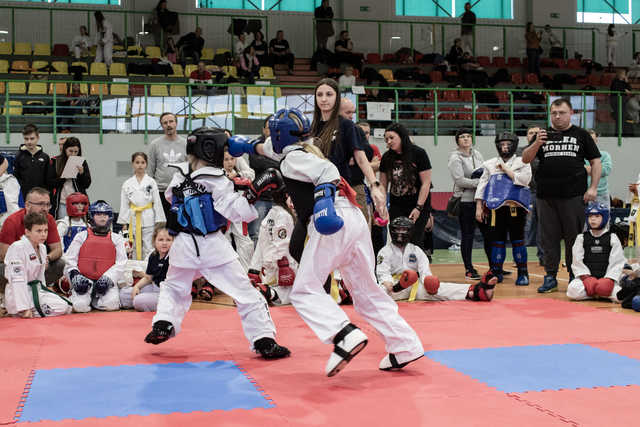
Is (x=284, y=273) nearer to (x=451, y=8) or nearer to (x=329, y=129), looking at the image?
(x=329, y=129)

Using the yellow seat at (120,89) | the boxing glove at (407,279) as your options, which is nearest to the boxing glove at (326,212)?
the boxing glove at (407,279)

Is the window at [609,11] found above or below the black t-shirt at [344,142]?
above

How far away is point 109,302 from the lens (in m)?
6.77

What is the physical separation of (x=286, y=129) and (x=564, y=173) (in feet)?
14.3

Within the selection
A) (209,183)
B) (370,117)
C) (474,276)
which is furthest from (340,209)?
(370,117)

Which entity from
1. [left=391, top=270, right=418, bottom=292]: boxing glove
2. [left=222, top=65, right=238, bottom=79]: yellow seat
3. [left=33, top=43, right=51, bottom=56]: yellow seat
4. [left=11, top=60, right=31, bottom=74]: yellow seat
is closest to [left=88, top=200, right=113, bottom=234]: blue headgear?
[left=391, top=270, right=418, bottom=292]: boxing glove

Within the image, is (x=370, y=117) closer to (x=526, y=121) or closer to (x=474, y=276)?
(x=526, y=121)

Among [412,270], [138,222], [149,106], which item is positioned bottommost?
[412,270]

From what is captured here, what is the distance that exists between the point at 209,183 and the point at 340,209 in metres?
Answer: 1.04

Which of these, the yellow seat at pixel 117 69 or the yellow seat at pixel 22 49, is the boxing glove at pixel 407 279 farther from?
the yellow seat at pixel 22 49

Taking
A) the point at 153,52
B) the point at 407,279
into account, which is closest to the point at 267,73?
the point at 153,52

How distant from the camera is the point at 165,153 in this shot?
8.83m

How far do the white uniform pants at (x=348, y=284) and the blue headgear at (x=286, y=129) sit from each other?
0.51 m

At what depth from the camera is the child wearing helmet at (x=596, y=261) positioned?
269 inches
